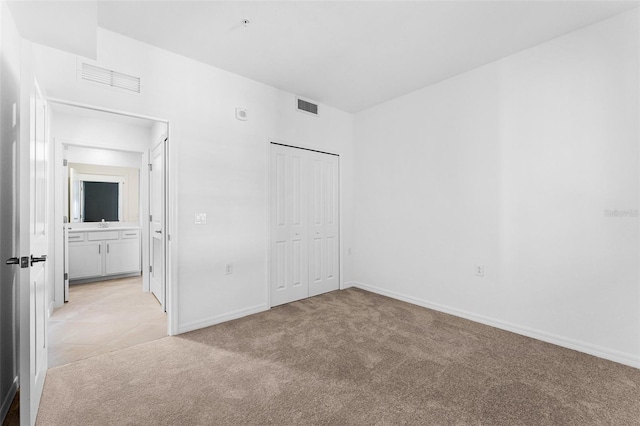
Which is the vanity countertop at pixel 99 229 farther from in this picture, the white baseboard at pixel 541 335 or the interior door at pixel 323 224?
the white baseboard at pixel 541 335

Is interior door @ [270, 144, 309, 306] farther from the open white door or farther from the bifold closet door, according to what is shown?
the open white door

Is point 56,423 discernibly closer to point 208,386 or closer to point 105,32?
point 208,386

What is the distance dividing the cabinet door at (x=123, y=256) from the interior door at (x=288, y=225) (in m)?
3.35

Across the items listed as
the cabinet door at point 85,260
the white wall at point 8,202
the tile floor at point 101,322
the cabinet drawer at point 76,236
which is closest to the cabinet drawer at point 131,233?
the cabinet door at point 85,260

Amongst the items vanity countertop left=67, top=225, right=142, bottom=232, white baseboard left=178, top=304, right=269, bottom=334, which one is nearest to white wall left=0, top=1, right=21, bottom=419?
white baseboard left=178, top=304, right=269, bottom=334

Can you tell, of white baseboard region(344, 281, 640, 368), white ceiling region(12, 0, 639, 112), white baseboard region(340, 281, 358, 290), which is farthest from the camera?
white baseboard region(340, 281, 358, 290)

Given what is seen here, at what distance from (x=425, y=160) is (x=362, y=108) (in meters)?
1.39

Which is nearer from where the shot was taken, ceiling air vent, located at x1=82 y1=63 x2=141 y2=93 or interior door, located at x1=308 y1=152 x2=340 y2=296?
ceiling air vent, located at x1=82 y1=63 x2=141 y2=93

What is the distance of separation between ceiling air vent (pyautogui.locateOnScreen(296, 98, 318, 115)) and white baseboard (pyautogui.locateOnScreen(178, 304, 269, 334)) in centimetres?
267

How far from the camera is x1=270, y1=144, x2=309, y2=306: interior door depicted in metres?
3.80

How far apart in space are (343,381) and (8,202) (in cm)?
255

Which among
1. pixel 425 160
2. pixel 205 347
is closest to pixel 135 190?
pixel 205 347

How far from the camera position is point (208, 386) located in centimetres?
209

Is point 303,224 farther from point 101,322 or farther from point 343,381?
point 101,322
